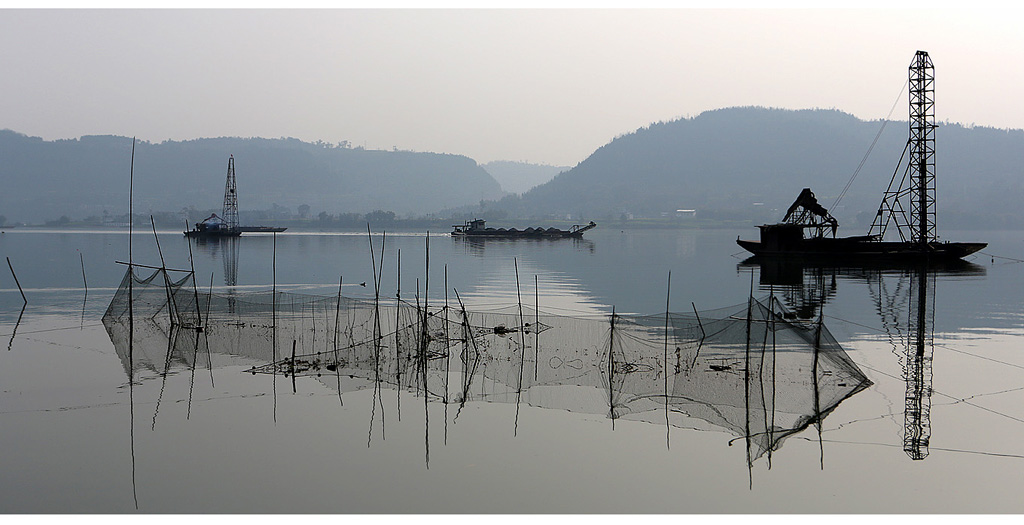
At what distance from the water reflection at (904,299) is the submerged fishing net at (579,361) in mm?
1349

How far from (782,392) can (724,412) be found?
62.5 inches

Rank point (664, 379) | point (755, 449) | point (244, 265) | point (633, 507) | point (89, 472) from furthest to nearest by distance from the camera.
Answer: point (244, 265) < point (664, 379) < point (755, 449) < point (89, 472) < point (633, 507)

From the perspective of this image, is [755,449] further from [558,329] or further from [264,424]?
[558,329]

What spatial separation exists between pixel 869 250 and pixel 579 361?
44.0 m

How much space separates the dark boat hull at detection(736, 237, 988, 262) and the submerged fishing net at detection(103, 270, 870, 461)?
37.0 m

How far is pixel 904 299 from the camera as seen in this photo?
32500mm

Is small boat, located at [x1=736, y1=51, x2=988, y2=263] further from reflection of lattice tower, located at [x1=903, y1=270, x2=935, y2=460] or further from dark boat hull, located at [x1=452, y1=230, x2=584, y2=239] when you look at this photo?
dark boat hull, located at [x1=452, y1=230, x2=584, y2=239]

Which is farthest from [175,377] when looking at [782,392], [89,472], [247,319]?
[782,392]

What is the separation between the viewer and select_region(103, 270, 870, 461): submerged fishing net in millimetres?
12812

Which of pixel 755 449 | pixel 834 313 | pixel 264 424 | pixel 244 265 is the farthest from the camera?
pixel 244 265

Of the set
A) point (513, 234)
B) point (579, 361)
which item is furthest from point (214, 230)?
point (579, 361)

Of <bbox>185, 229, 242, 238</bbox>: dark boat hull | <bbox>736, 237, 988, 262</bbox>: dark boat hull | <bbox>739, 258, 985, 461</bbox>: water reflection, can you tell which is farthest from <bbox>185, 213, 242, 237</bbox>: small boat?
<bbox>736, 237, 988, 262</bbox>: dark boat hull

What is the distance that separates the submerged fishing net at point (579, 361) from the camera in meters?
12.8

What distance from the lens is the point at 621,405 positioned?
1303 centimetres
